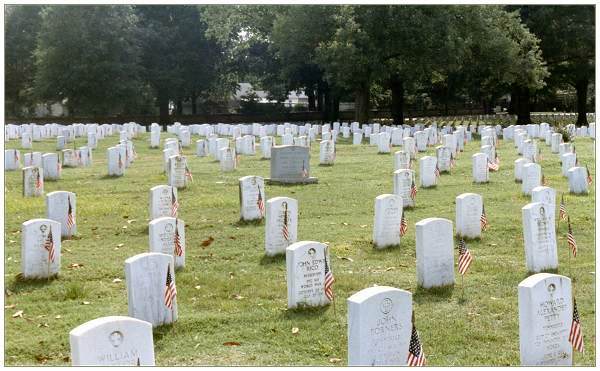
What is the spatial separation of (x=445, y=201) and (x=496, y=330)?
25.7 ft

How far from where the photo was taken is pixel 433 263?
30.1 ft

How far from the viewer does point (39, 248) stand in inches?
375

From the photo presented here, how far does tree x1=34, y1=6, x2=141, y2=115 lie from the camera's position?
45156 mm

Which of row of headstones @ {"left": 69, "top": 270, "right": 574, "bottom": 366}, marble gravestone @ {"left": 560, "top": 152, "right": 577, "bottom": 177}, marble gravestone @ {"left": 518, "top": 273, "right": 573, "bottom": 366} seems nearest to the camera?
row of headstones @ {"left": 69, "top": 270, "right": 574, "bottom": 366}

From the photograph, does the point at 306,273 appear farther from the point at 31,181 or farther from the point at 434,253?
the point at 31,181

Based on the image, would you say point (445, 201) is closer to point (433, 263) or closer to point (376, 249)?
point (376, 249)

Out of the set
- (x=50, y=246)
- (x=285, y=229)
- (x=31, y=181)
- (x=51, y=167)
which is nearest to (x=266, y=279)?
(x=285, y=229)

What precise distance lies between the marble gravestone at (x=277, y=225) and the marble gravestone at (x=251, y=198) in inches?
96.2

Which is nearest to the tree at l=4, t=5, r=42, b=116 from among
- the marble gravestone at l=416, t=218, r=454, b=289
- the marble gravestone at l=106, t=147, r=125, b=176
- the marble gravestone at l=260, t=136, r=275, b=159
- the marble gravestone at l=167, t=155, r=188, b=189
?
the marble gravestone at l=260, t=136, r=275, b=159

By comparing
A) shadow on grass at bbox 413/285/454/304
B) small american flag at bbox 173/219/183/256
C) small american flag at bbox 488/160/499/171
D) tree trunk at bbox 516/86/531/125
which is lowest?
shadow on grass at bbox 413/285/454/304

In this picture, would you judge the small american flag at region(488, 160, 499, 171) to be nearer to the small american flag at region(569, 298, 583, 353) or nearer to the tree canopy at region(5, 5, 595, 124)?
the small american flag at region(569, 298, 583, 353)

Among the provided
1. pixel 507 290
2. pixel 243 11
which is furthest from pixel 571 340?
pixel 243 11

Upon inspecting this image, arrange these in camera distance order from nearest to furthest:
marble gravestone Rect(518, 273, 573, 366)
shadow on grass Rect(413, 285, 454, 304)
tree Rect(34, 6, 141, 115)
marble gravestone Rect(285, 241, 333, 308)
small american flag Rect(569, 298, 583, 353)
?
marble gravestone Rect(518, 273, 573, 366), small american flag Rect(569, 298, 583, 353), marble gravestone Rect(285, 241, 333, 308), shadow on grass Rect(413, 285, 454, 304), tree Rect(34, 6, 141, 115)

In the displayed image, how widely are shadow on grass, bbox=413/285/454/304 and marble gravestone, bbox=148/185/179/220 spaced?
16.3 feet
